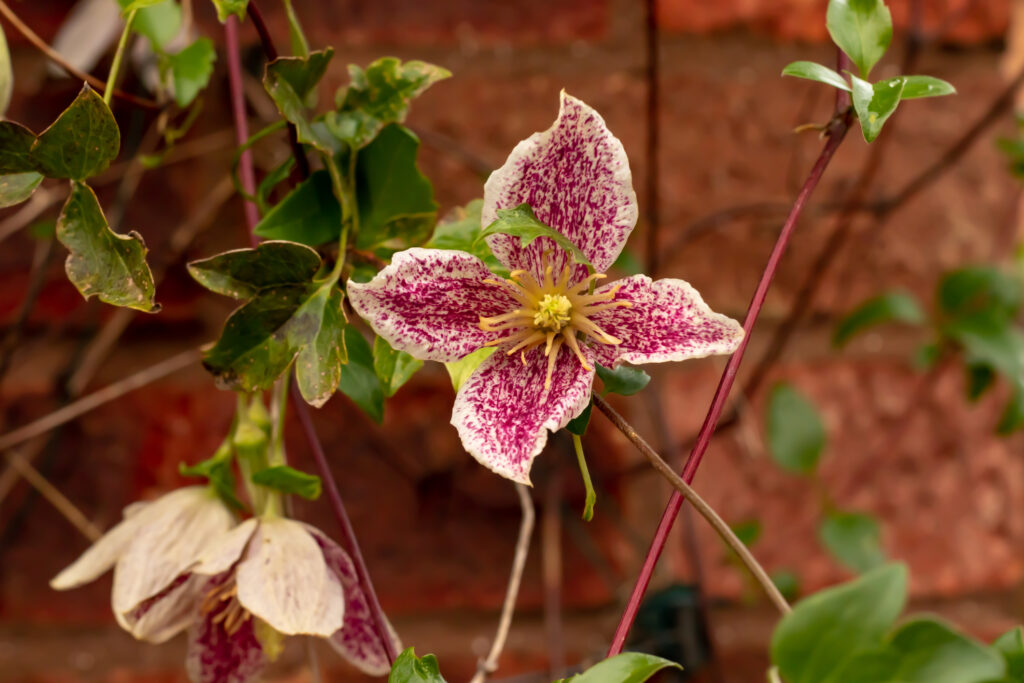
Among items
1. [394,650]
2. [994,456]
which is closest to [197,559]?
[394,650]

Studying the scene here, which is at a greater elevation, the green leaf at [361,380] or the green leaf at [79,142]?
the green leaf at [79,142]

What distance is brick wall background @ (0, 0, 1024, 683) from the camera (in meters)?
0.42

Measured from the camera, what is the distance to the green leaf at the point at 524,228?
172 millimetres

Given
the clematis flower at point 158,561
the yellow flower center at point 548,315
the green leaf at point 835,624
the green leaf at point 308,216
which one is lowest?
the clematis flower at point 158,561

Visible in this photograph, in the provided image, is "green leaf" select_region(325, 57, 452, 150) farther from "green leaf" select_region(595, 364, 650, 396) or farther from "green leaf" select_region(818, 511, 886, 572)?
"green leaf" select_region(818, 511, 886, 572)

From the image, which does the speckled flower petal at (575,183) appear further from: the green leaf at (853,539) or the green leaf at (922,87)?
the green leaf at (853,539)

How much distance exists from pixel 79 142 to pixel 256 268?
0.04 metres

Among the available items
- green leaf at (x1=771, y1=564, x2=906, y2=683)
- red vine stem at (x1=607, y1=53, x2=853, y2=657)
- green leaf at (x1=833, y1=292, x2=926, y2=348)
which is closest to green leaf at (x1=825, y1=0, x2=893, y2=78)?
red vine stem at (x1=607, y1=53, x2=853, y2=657)

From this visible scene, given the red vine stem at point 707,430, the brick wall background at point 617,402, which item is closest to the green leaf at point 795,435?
the brick wall background at point 617,402

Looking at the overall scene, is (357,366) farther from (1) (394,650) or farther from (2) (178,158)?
(2) (178,158)

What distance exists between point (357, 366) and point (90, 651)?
29 cm

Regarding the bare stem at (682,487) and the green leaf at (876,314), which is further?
the green leaf at (876,314)

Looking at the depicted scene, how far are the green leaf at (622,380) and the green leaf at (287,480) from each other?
0.27 feet

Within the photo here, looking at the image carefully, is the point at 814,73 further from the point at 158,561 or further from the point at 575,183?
the point at 158,561
